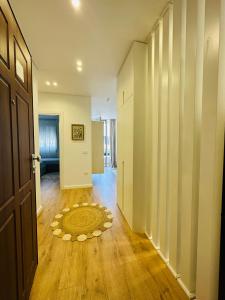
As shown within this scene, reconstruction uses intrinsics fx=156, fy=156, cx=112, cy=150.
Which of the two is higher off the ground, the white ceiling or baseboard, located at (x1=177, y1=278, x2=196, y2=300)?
the white ceiling

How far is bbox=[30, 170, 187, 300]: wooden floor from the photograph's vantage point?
54.1 inches

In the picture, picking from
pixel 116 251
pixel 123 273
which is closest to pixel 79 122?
pixel 116 251

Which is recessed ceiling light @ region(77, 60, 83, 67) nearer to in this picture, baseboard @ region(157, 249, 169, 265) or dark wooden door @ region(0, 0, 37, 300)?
dark wooden door @ region(0, 0, 37, 300)

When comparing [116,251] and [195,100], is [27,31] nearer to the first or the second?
[195,100]

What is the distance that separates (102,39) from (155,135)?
1500 millimetres

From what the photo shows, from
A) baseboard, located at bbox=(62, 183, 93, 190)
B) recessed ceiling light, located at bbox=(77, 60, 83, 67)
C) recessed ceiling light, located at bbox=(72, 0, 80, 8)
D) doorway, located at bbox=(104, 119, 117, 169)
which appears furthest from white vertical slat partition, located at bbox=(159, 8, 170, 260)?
doorway, located at bbox=(104, 119, 117, 169)

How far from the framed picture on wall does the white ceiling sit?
1.64 m

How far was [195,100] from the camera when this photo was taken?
4.19 feet

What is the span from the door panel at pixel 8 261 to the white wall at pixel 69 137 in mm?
3529

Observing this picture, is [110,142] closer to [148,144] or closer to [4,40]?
[148,144]

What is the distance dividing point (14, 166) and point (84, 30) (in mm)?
1865

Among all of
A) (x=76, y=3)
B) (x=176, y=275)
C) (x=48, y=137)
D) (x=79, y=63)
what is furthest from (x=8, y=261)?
(x=48, y=137)

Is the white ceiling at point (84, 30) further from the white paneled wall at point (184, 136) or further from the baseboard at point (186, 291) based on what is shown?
the baseboard at point (186, 291)

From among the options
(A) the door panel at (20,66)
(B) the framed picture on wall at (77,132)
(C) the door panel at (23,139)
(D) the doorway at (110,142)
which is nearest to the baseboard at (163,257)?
(C) the door panel at (23,139)
